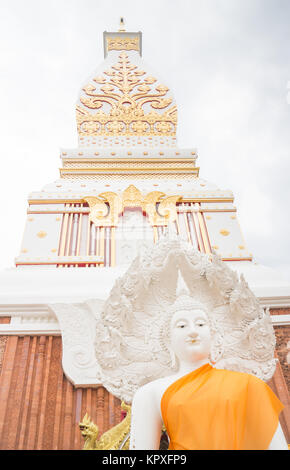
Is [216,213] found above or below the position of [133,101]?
below

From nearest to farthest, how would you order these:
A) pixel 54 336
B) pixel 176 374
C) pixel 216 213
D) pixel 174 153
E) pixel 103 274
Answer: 1. pixel 176 374
2. pixel 54 336
3. pixel 103 274
4. pixel 216 213
5. pixel 174 153

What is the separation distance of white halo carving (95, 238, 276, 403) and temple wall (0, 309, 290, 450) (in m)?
0.88

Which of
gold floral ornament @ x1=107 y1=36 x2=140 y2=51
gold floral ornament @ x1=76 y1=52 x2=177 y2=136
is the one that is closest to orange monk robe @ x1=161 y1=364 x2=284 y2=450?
gold floral ornament @ x1=76 y1=52 x2=177 y2=136

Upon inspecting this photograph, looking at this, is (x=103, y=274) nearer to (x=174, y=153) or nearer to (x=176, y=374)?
(x=176, y=374)

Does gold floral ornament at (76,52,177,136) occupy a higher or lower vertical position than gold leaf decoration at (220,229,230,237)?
higher

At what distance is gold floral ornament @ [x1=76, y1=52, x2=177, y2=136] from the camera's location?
6.91m

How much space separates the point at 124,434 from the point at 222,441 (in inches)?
31.9

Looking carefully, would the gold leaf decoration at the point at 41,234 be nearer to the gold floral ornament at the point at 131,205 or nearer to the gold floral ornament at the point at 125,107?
the gold floral ornament at the point at 131,205

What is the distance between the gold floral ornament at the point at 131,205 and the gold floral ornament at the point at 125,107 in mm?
1789

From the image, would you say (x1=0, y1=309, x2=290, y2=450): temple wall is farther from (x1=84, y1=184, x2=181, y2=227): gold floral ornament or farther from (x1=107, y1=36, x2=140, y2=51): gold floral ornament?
Answer: (x1=107, y1=36, x2=140, y2=51): gold floral ornament

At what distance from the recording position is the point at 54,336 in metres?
3.58

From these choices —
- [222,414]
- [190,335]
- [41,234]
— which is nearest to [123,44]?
[41,234]

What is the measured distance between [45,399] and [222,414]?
5.99 feet

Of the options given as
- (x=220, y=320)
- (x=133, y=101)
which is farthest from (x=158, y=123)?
(x=220, y=320)
